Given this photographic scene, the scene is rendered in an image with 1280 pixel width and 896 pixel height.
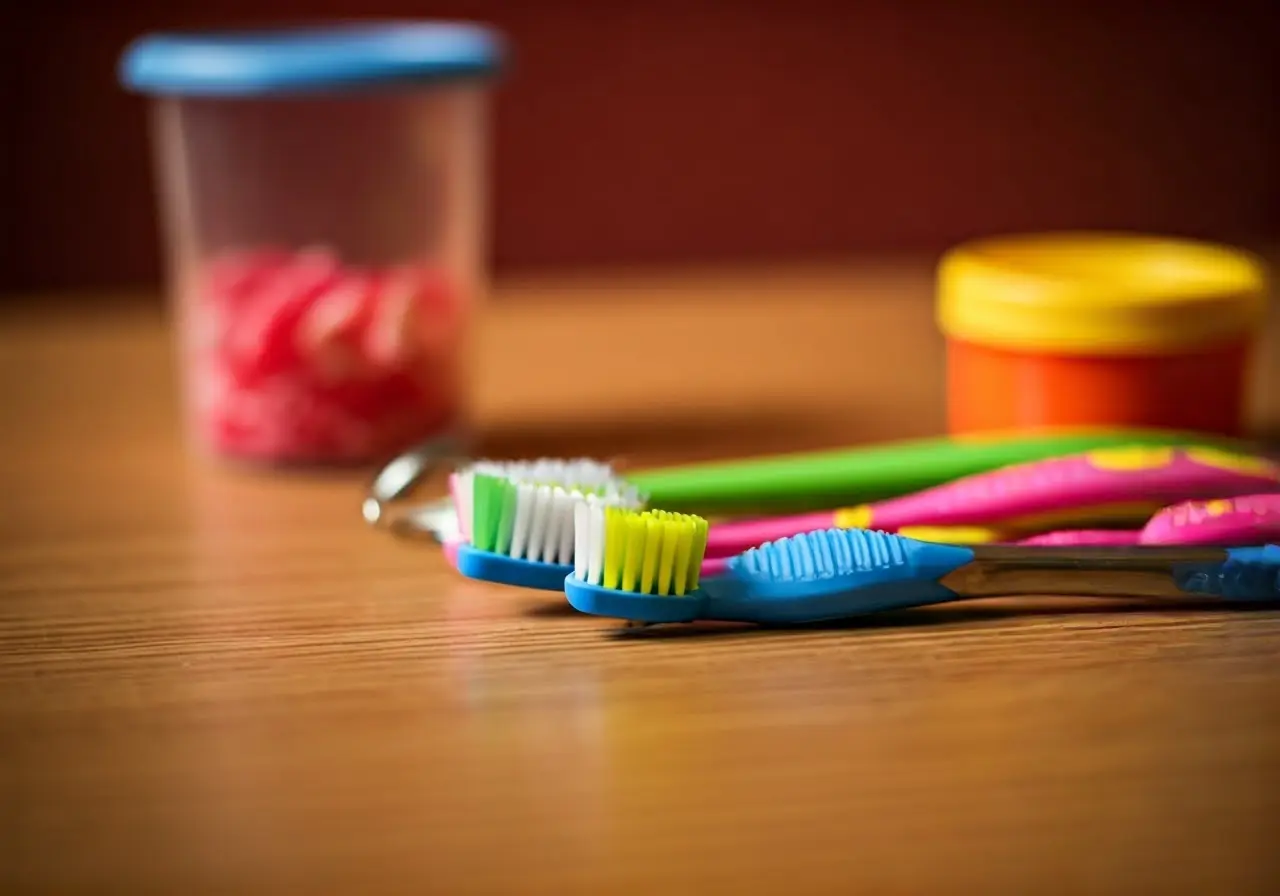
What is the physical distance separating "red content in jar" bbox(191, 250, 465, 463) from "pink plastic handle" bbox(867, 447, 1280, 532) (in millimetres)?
233

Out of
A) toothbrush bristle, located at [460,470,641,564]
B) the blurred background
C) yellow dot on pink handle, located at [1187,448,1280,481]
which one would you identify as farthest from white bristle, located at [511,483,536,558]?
the blurred background

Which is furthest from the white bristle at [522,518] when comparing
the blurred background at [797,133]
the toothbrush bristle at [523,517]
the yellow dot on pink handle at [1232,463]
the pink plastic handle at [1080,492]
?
the blurred background at [797,133]

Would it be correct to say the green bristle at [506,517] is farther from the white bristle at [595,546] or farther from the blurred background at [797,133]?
the blurred background at [797,133]

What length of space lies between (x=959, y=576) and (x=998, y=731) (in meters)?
0.07

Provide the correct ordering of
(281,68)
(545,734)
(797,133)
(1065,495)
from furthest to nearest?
1. (797,133)
2. (281,68)
3. (1065,495)
4. (545,734)

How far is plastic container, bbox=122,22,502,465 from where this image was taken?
0.63 meters

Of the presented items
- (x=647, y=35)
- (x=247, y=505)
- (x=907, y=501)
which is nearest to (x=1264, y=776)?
(x=907, y=501)

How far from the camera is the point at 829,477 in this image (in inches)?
21.3

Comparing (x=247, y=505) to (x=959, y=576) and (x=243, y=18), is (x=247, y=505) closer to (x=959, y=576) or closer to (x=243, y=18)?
(x=959, y=576)

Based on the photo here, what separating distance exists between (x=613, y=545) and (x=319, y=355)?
0.24 m

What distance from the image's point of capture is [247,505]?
620 millimetres

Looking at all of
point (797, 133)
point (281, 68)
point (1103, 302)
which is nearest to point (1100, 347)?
point (1103, 302)

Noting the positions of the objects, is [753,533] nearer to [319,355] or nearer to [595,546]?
[595,546]

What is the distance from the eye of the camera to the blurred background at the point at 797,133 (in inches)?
46.8
